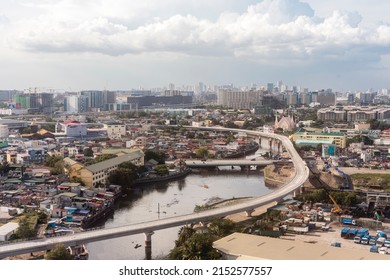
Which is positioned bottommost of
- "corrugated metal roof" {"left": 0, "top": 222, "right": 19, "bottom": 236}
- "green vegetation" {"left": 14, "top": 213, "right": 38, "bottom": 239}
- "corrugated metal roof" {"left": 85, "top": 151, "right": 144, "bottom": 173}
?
"green vegetation" {"left": 14, "top": 213, "right": 38, "bottom": 239}

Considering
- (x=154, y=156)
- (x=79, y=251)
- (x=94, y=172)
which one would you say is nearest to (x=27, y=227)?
(x=79, y=251)

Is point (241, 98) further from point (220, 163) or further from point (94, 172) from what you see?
point (94, 172)

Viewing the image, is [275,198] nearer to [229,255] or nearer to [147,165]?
[229,255]

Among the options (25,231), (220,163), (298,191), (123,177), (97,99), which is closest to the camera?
(25,231)

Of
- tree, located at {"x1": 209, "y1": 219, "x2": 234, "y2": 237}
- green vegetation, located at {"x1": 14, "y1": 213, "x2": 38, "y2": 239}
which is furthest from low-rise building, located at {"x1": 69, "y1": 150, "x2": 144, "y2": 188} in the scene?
tree, located at {"x1": 209, "y1": 219, "x2": 234, "y2": 237}

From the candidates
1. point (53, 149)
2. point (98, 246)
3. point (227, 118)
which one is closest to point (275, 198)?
point (98, 246)

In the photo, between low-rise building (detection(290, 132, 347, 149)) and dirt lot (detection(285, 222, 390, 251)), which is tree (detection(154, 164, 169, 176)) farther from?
low-rise building (detection(290, 132, 347, 149))

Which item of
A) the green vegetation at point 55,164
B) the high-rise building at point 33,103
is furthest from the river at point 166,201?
the high-rise building at point 33,103
